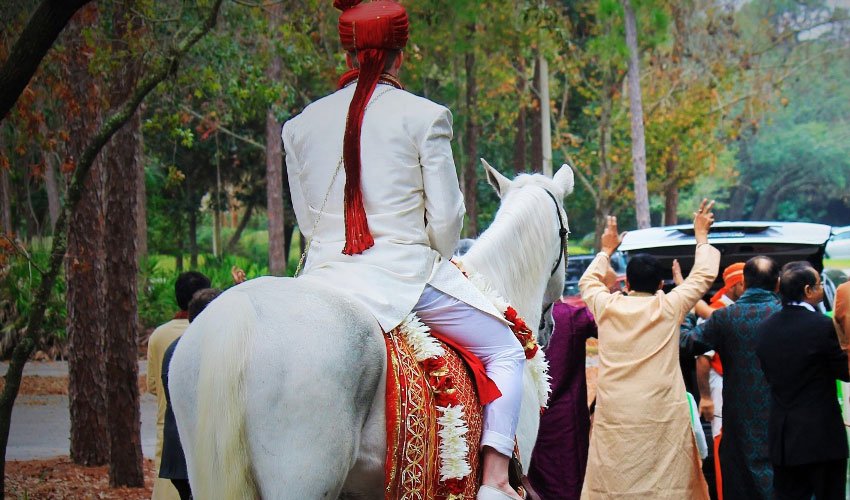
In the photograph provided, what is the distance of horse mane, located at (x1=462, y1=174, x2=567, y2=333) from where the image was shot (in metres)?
4.89

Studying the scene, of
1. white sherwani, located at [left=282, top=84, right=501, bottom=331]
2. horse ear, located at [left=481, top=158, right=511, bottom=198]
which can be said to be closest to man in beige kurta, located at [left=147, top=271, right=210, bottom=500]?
horse ear, located at [left=481, top=158, right=511, bottom=198]

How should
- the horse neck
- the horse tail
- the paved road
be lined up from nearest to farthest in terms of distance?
the horse tail < the horse neck < the paved road

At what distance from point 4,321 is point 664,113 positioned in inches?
705

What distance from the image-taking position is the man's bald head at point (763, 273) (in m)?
7.02

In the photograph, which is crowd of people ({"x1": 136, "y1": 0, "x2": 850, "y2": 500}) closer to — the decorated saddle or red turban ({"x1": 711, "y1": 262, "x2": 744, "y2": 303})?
red turban ({"x1": 711, "y1": 262, "x2": 744, "y2": 303})

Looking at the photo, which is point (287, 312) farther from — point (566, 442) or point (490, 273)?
point (566, 442)

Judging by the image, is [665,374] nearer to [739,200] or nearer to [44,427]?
[44,427]

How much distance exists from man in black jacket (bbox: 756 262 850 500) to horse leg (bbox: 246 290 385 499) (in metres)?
3.87

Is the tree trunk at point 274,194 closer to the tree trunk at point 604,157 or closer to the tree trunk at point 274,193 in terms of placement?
the tree trunk at point 274,193

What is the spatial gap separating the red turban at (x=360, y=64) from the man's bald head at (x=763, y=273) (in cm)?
376

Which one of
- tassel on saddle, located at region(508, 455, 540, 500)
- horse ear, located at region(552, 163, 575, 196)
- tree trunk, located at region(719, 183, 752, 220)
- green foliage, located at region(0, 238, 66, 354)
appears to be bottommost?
tree trunk, located at region(719, 183, 752, 220)

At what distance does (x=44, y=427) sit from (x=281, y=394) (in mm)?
12181

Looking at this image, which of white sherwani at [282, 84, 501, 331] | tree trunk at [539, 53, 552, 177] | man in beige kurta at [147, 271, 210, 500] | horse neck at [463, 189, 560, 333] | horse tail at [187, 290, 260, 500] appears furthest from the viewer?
tree trunk at [539, 53, 552, 177]

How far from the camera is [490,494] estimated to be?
158 inches
